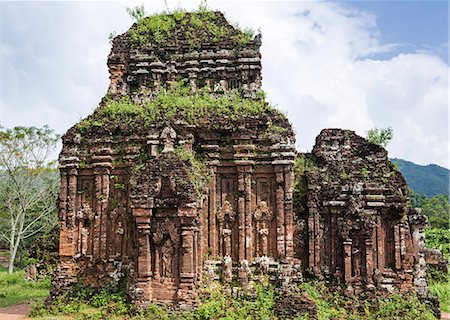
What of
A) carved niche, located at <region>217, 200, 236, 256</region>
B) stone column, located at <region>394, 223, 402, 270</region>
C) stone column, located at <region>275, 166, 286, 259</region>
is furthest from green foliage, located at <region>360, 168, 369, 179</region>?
carved niche, located at <region>217, 200, 236, 256</region>

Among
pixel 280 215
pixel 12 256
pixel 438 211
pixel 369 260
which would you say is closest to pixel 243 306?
pixel 280 215

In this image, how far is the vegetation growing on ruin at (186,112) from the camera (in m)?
13.3

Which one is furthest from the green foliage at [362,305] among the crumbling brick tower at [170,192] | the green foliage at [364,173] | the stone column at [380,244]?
the green foliage at [364,173]

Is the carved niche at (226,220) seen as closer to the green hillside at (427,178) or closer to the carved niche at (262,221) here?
the carved niche at (262,221)

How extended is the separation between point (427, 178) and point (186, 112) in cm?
16035

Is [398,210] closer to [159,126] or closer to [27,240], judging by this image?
[159,126]

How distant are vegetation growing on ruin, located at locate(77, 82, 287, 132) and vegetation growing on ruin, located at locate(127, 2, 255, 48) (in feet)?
7.12

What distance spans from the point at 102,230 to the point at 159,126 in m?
3.37

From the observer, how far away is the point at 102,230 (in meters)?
13.3

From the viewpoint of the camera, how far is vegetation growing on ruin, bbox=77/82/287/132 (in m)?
13.3

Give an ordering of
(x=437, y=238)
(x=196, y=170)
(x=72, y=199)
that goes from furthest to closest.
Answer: (x=437, y=238)
(x=72, y=199)
(x=196, y=170)

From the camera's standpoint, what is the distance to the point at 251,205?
510 inches

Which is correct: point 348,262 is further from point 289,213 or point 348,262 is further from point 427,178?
point 427,178

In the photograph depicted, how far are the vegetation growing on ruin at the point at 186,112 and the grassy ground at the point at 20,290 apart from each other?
254 inches
